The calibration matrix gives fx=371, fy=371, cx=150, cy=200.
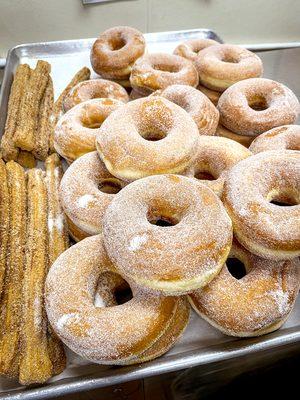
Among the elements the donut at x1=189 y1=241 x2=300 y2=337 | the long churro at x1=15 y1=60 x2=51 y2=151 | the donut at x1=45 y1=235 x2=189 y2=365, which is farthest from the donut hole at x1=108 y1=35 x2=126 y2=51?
the donut at x1=189 y1=241 x2=300 y2=337

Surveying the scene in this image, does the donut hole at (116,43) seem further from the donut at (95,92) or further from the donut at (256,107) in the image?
the donut at (256,107)

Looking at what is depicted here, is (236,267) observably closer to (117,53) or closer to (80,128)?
(80,128)

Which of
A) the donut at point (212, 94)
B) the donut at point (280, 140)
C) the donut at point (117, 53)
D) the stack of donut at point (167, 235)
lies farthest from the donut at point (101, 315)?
the donut at point (117, 53)

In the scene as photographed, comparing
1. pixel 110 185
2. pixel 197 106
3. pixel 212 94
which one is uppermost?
pixel 197 106

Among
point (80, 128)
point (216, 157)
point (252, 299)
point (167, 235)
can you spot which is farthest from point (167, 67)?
point (252, 299)

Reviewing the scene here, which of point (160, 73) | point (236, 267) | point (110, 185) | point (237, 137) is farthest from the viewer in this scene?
point (160, 73)

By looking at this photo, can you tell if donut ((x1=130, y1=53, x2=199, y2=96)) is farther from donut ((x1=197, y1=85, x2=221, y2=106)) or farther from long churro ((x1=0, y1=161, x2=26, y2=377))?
long churro ((x1=0, y1=161, x2=26, y2=377))

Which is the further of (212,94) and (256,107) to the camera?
(212,94)

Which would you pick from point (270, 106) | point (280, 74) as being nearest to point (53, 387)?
point (270, 106)
